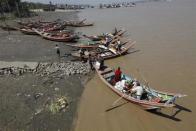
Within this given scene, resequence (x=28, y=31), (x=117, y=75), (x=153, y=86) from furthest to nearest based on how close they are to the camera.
Answer: (x=28, y=31)
(x=153, y=86)
(x=117, y=75)

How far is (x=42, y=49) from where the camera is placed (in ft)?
97.9

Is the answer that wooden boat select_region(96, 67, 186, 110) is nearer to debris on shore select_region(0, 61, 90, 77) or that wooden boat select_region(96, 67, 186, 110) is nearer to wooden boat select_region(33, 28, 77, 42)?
debris on shore select_region(0, 61, 90, 77)

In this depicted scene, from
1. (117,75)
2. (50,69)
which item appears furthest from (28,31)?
(117,75)

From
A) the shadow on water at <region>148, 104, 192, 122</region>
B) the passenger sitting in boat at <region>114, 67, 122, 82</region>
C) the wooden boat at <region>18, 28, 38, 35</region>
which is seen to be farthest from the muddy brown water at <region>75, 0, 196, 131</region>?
the wooden boat at <region>18, 28, 38, 35</region>

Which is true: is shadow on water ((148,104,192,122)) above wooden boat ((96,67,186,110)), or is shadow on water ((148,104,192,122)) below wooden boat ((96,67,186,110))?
below

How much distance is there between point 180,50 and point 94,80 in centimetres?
1202

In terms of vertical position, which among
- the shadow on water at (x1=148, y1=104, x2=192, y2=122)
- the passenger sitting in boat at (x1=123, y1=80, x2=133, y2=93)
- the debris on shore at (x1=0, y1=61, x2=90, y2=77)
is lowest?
the shadow on water at (x1=148, y1=104, x2=192, y2=122)

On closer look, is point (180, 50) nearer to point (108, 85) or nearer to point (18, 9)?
point (108, 85)

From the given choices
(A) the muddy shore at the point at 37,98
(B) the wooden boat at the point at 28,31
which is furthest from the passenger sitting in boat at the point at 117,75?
(B) the wooden boat at the point at 28,31

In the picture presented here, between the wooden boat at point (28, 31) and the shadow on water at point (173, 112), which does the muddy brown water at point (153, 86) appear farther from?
the wooden boat at point (28, 31)

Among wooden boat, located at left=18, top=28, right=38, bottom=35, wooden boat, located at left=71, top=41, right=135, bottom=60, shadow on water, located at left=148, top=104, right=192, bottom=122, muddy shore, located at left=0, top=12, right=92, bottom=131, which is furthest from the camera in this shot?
wooden boat, located at left=18, top=28, right=38, bottom=35

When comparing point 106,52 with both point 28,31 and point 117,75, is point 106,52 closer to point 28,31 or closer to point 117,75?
point 117,75

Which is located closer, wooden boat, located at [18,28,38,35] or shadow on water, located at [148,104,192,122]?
shadow on water, located at [148,104,192,122]

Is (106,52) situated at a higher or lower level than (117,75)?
lower
